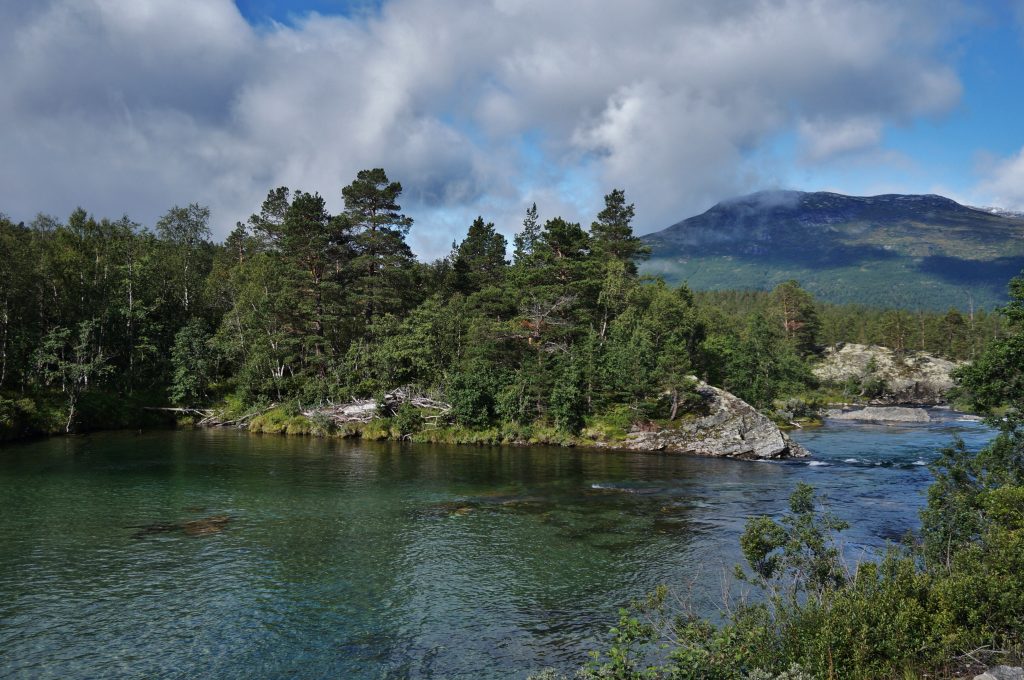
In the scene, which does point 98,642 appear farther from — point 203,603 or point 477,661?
point 477,661

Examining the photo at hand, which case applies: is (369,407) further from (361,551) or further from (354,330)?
(361,551)

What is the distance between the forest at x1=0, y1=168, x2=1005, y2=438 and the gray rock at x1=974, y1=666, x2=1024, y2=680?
46.1 metres

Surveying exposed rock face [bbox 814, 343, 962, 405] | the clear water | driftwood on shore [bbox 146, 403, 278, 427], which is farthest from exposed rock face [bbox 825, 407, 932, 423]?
driftwood on shore [bbox 146, 403, 278, 427]

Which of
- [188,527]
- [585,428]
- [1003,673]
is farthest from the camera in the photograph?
[585,428]

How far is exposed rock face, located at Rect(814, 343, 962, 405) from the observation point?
389 feet

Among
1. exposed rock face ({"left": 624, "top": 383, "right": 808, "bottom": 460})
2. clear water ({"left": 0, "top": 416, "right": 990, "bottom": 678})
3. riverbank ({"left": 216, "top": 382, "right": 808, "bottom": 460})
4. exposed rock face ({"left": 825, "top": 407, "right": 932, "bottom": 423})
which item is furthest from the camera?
exposed rock face ({"left": 825, "top": 407, "right": 932, "bottom": 423})

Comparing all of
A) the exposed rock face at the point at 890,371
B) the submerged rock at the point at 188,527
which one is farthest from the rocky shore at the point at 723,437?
the exposed rock face at the point at 890,371

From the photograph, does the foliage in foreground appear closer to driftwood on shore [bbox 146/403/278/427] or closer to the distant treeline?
driftwood on shore [bbox 146/403/278/427]

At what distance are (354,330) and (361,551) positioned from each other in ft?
169

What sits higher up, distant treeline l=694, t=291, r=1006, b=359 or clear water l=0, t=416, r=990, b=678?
distant treeline l=694, t=291, r=1006, b=359

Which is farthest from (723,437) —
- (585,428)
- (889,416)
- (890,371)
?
(890,371)

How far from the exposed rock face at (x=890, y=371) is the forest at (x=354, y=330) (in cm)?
4967

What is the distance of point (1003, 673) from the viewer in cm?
1020

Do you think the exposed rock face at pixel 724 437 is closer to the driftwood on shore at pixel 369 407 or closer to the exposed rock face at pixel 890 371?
the driftwood on shore at pixel 369 407
